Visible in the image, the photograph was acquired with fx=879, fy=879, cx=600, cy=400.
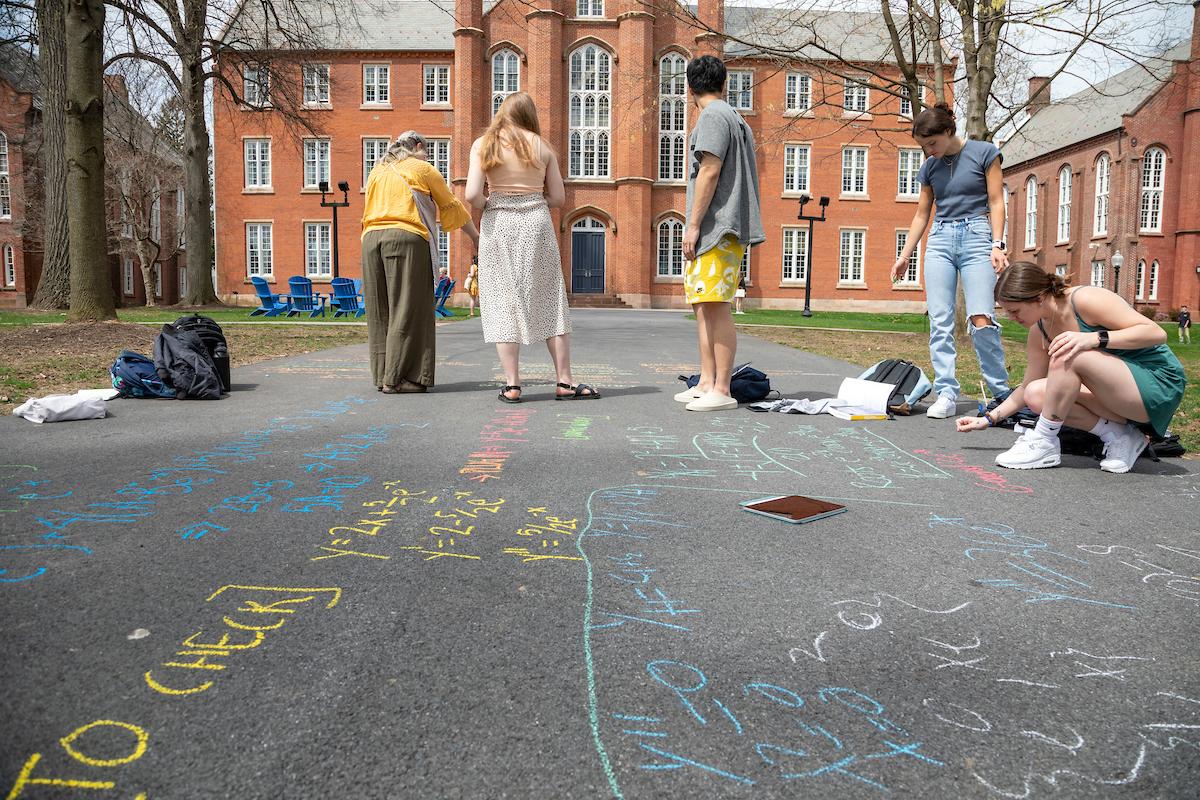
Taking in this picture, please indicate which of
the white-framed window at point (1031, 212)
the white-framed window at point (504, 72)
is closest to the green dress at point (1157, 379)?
the white-framed window at point (504, 72)

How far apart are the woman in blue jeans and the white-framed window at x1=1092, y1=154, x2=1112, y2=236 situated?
152 feet

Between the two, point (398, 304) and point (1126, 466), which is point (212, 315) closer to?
point (398, 304)

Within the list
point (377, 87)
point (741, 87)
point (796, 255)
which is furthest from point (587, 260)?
point (377, 87)

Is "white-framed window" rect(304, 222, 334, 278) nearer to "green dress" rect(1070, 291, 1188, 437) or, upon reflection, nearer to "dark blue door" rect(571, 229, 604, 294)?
"dark blue door" rect(571, 229, 604, 294)

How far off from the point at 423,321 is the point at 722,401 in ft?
7.95

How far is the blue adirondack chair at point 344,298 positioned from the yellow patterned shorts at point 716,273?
20496mm

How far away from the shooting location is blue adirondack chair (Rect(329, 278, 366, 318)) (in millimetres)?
25531

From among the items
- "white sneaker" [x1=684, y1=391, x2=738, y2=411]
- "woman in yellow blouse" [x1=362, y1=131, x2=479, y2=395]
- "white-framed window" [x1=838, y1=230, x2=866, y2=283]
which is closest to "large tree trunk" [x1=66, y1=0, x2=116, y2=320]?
"woman in yellow blouse" [x1=362, y1=131, x2=479, y2=395]

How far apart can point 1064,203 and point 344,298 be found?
42229mm

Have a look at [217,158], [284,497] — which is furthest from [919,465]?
[217,158]

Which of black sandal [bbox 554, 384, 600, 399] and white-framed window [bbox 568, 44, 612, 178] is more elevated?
white-framed window [bbox 568, 44, 612, 178]

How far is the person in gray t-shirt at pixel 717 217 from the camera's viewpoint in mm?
6203

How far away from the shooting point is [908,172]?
43094mm

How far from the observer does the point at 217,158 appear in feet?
138
